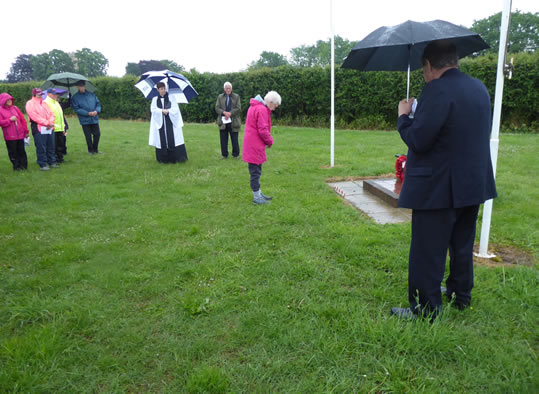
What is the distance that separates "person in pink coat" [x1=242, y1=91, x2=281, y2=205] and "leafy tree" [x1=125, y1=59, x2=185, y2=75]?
64871 millimetres

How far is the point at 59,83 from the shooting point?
36.7 feet

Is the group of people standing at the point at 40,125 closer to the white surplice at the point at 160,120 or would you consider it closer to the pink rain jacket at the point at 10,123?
the pink rain jacket at the point at 10,123

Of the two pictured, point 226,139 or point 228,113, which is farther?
point 226,139

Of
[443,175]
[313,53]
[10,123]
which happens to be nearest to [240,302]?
[443,175]

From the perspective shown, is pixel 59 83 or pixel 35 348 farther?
pixel 59 83

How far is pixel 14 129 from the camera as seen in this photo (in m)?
8.68

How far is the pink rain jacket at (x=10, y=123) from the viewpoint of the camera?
27.9 ft

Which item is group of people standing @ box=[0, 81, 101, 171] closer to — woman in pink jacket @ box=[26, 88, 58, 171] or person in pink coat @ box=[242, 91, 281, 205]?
woman in pink jacket @ box=[26, 88, 58, 171]

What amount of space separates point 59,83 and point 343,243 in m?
10.7

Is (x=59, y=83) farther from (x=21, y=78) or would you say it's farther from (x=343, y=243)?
(x=21, y=78)

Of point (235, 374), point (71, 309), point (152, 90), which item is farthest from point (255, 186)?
point (152, 90)

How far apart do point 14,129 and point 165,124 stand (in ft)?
11.3

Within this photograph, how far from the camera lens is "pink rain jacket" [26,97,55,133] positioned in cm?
884

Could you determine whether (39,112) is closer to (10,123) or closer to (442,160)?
(10,123)
